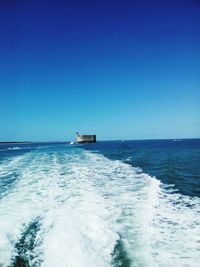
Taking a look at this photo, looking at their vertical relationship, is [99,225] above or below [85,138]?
below

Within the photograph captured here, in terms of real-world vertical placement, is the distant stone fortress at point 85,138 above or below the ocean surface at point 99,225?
above

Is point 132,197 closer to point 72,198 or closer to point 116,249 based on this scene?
point 72,198

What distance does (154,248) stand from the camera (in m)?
6.68

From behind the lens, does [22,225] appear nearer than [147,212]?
Yes

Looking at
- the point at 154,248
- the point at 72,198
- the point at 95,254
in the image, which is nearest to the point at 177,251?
the point at 154,248

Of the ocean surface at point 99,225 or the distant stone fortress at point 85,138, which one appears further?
the distant stone fortress at point 85,138

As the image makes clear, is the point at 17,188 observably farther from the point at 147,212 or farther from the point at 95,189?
the point at 147,212

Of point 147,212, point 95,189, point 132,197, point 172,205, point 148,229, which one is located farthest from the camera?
point 95,189

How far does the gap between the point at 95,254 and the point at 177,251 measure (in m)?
1.92

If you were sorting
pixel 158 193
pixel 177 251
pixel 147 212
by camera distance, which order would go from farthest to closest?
1. pixel 158 193
2. pixel 147 212
3. pixel 177 251

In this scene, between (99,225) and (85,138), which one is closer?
(99,225)

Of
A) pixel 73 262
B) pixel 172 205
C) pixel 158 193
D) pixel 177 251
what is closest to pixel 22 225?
pixel 73 262

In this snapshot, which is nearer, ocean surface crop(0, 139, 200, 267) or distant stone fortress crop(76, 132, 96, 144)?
ocean surface crop(0, 139, 200, 267)

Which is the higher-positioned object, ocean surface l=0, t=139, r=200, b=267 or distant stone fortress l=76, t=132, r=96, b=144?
distant stone fortress l=76, t=132, r=96, b=144
